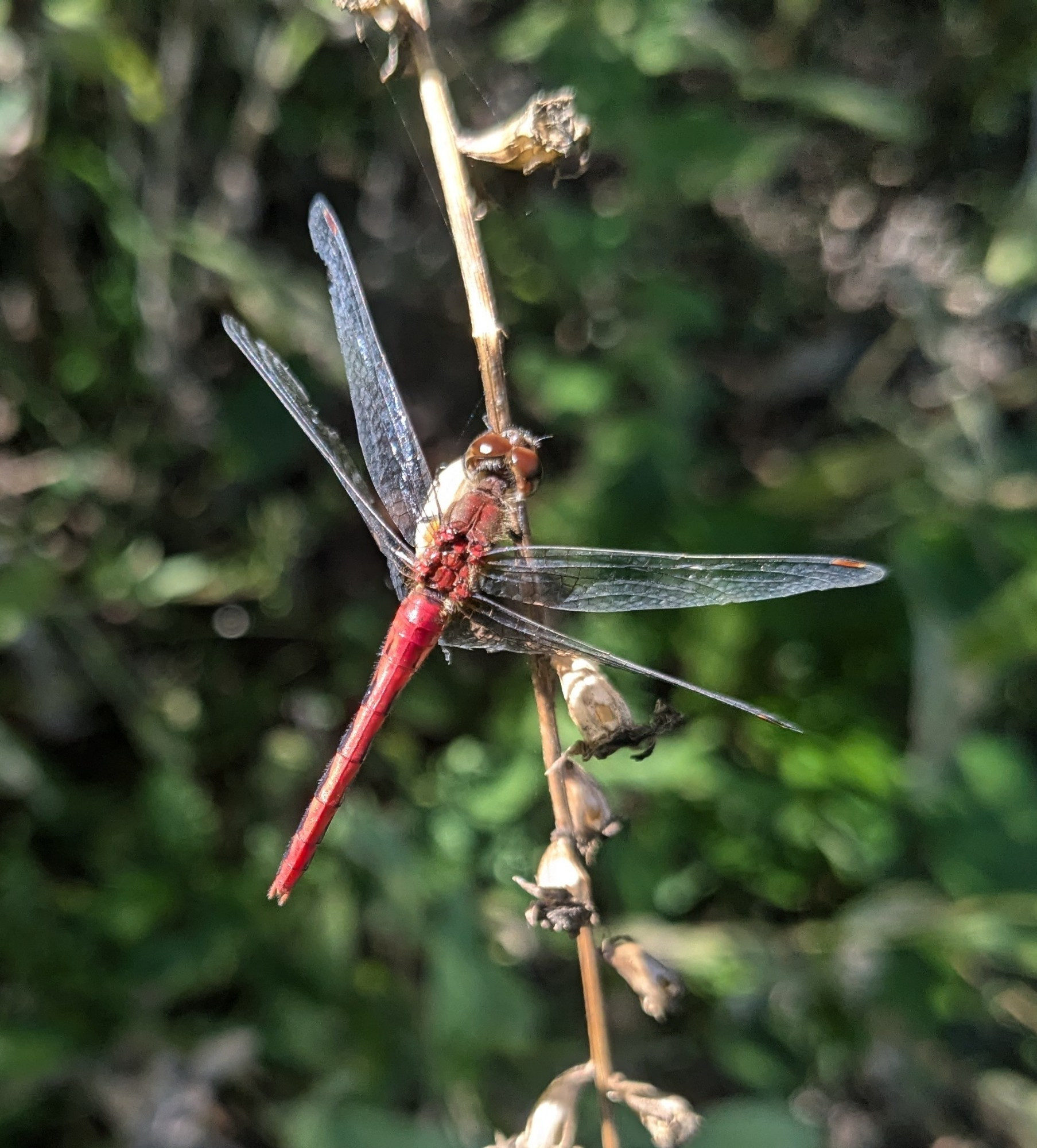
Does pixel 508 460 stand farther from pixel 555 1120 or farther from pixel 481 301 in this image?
pixel 555 1120

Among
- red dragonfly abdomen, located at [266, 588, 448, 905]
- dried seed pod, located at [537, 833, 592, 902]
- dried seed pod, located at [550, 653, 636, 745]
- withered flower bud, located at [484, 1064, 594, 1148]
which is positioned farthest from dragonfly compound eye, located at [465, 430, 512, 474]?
withered flower bud, located at [484, 1064, 594, 1148]

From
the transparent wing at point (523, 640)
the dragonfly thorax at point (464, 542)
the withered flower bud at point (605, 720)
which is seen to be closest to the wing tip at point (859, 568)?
the transparent wing at point (523, 640)

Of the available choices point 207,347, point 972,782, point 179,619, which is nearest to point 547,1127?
point 972,782

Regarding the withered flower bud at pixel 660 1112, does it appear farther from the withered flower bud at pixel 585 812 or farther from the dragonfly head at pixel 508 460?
the dragonfly head at pixel 508 460

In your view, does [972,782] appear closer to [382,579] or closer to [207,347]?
[382,579]

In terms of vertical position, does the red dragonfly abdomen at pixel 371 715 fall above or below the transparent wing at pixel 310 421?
below

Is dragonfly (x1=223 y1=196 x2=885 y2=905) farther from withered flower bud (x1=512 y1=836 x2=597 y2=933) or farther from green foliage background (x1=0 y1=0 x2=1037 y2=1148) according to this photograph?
green foliage background (x1=0 y1=0 x2=1037 y2=1148)

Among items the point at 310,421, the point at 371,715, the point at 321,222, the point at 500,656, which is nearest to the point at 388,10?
the point at 321,222
